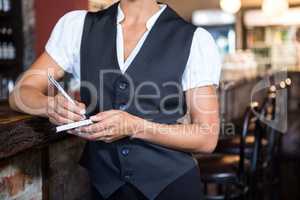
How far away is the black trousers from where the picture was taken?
1089mm

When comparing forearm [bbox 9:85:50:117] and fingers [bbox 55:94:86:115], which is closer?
fingers [bbox 55:94:86:115]

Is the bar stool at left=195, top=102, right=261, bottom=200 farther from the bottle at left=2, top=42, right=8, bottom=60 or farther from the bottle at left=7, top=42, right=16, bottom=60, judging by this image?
the bottle at left=2, top=42, right=8, bottom=60

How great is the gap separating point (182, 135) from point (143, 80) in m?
0.16

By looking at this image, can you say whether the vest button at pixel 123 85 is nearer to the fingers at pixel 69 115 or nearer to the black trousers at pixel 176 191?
the fingers at pixel 69 115

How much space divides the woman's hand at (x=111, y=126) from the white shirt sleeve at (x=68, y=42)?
0.78 feet

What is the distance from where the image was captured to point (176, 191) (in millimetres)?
1108

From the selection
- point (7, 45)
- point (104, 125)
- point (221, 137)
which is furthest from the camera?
point (7, 45)

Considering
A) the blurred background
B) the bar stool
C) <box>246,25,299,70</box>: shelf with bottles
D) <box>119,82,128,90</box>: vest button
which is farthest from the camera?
<box>246,25,299,70</box>: shelf with bottles

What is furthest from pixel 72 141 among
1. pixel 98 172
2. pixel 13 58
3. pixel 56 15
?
pixel 13 58

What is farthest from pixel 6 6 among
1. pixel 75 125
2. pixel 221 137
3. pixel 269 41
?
pixel 269 41

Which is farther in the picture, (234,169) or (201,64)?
(234,169)

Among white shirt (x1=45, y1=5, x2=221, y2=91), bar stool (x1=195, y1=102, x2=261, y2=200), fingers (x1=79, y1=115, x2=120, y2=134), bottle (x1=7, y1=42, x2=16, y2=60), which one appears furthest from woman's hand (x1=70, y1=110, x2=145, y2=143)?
bottle (x1=7, y1=42, x2=16, y2=60)

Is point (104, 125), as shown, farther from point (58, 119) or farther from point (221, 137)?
point (221, 137)

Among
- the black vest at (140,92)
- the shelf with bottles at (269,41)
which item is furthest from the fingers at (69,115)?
the shelf with bottles at (269,41)
